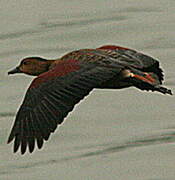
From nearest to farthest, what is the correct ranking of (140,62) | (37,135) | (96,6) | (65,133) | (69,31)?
(37,135)
(140,62)
(65,133)
(69,31)
(96,6)

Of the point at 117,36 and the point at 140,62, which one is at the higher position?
the point at 140,62

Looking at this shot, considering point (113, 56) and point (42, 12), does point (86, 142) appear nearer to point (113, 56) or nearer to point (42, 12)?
point (113, 56)

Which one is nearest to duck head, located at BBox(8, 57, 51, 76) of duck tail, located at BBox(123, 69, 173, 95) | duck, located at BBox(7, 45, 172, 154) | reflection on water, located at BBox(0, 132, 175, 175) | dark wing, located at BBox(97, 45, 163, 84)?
duck, located at BBox(7, 45, 172, 154)

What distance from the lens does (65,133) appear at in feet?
52.9

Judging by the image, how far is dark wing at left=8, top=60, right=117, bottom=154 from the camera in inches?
492

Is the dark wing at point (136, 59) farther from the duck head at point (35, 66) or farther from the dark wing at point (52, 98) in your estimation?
the duck head at point (35, 66)

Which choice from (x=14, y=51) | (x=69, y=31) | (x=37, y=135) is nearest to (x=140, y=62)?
(x=37, y=135)

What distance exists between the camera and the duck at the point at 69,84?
12.5 meters

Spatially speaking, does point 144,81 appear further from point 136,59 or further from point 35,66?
point 35,66

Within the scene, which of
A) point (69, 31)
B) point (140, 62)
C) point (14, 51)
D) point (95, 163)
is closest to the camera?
point (140, 62)

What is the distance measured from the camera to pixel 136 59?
1373cm

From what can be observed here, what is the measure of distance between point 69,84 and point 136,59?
42.3 inches

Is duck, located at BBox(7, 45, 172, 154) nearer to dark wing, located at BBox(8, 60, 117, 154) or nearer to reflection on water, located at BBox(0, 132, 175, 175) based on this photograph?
dark wing, located at BBox(8, 60, 117, 154)

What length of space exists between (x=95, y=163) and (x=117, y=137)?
0.85 meters
